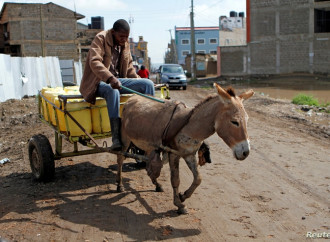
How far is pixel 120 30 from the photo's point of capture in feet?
20.1

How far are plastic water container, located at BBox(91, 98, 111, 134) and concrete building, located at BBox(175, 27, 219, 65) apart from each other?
71034 millimetres

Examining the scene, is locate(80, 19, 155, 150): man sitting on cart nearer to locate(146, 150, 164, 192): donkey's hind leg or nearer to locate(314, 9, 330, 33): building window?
locate(146, 150, 164, 192): donkey's hind leg

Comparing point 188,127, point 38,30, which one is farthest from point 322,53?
point 188,127

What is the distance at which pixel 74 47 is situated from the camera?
43938mm

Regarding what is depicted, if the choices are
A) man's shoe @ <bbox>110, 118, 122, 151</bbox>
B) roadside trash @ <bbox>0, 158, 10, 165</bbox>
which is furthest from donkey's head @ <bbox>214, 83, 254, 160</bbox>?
roadside trash @ <bbox>0, 158, 10, 165</bbox>

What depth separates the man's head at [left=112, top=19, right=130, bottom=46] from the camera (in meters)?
6.12

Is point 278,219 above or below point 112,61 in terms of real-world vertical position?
below

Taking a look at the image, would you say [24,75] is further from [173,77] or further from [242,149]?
[242,149]

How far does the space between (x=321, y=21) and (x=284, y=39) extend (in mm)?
4226

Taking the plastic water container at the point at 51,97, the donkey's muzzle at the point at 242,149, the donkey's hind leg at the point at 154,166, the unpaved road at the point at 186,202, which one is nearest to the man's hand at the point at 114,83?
the donkey's hind leg at the point at 154,166

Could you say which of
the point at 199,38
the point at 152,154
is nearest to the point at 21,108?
the point at 152,154

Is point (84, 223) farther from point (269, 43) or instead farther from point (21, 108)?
point (269, 43)

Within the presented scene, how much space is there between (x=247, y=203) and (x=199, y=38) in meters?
74.8

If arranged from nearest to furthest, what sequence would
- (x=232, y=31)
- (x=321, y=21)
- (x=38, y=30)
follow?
(x=321, y=21) → (x=38, y=30) → (x=232, y=31)
